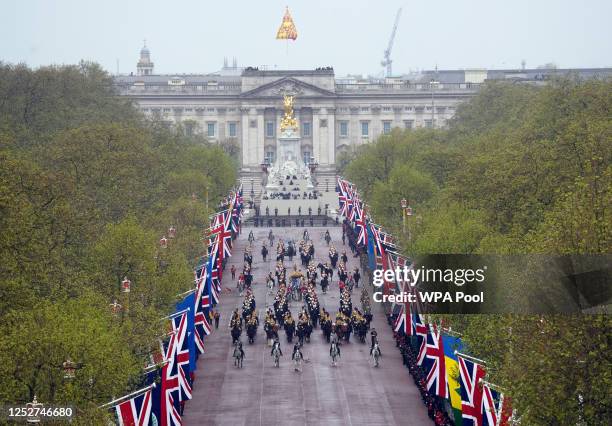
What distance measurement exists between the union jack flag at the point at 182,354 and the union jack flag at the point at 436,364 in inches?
353

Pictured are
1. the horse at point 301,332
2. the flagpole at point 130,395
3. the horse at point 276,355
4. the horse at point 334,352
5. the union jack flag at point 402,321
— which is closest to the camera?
the flagpole at point 130,395

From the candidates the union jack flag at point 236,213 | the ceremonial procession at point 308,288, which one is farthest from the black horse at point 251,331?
the union jack flag at point 236,213

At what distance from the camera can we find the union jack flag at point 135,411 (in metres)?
46.8

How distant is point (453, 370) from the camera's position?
179 feet

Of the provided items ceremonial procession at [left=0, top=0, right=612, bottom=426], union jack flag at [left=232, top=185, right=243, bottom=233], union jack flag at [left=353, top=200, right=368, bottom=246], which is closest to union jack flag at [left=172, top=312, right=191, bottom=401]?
ceremonial procession at [left=0, top=0, right=612, bottom=426]

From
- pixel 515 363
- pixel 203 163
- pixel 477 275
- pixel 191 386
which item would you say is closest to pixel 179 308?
pixel 191 386

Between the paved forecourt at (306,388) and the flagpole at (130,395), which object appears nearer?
the flagpole at (130,395)

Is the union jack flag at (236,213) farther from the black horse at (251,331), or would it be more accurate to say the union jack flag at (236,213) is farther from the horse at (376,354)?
the horse at (376,354)

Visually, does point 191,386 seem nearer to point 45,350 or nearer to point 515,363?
point 45,350

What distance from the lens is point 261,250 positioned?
108 meters

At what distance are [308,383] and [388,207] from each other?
140ft

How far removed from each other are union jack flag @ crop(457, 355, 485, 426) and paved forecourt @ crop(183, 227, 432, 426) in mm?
5914

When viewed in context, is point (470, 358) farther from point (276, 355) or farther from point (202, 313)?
point (202, 313)

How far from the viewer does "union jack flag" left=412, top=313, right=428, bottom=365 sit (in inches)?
2402
